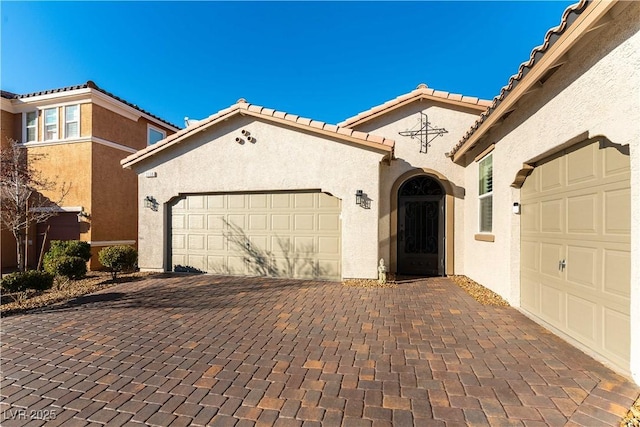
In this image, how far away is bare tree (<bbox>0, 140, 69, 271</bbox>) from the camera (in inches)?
347

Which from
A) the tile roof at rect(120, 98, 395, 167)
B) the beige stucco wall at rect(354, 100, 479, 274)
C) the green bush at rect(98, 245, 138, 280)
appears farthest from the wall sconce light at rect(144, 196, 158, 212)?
the beige stucco wall at rect(354, 100, 479, 274)

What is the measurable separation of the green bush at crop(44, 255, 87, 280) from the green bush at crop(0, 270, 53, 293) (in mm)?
947

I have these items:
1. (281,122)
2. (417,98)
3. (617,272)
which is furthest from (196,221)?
(617,272)

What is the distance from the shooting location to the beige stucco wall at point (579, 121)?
2.95 meters

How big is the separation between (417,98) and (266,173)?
5.50 meters

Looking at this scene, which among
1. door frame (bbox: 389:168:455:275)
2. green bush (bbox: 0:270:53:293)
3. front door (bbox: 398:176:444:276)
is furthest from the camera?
Result: front door (bbox: 398:176:444:276)

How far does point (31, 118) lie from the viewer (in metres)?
11.8

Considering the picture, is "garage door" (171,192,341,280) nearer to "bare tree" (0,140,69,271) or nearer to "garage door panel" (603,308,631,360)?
"bare tree" (0,140,69,271)

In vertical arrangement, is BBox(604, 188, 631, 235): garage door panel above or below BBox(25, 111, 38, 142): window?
below

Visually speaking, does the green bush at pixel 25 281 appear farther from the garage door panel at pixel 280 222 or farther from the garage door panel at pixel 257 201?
the garage door panel at pixel 280 222

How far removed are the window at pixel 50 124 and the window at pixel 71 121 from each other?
20.2 inches

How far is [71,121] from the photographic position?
11.1 metres

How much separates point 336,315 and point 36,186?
43.1ft

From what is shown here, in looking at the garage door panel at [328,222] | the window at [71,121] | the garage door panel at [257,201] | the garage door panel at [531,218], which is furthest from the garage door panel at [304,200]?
the window at [71,121]
